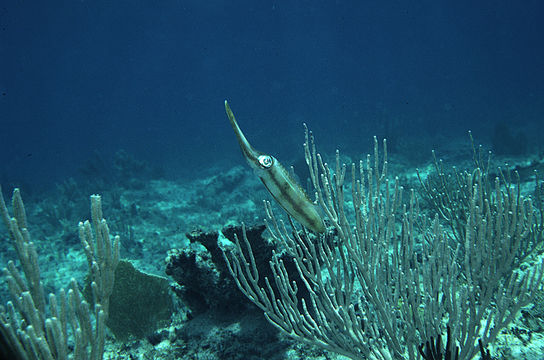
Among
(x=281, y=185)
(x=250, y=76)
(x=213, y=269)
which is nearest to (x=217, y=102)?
(x=250, y=76)

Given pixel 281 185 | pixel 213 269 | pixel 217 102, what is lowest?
pixel 213 269

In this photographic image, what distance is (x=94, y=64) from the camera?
6372 cm

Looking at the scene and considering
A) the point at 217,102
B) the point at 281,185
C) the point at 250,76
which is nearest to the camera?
the point at 281,185

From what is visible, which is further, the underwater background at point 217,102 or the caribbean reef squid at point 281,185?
the underwater background at point 217,102

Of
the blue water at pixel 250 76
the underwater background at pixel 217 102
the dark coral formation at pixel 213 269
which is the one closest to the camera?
the dark coral formation at pixel 213 269

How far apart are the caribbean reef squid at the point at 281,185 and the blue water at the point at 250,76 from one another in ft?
56.8

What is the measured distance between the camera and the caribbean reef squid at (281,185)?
1.77m

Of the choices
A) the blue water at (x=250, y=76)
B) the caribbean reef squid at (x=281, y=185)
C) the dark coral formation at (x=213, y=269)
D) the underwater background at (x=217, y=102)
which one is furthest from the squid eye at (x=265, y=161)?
the blue water at (x=250, y=76)

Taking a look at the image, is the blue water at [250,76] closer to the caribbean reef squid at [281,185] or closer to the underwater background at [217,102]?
the underwater background at [217,102]

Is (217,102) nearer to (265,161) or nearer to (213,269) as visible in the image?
(213,269)

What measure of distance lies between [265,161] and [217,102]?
11670 cm

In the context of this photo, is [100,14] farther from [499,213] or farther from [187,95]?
[187,95]

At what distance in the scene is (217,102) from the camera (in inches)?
4444

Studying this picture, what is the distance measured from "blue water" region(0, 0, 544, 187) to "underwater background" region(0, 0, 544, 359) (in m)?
0.51
